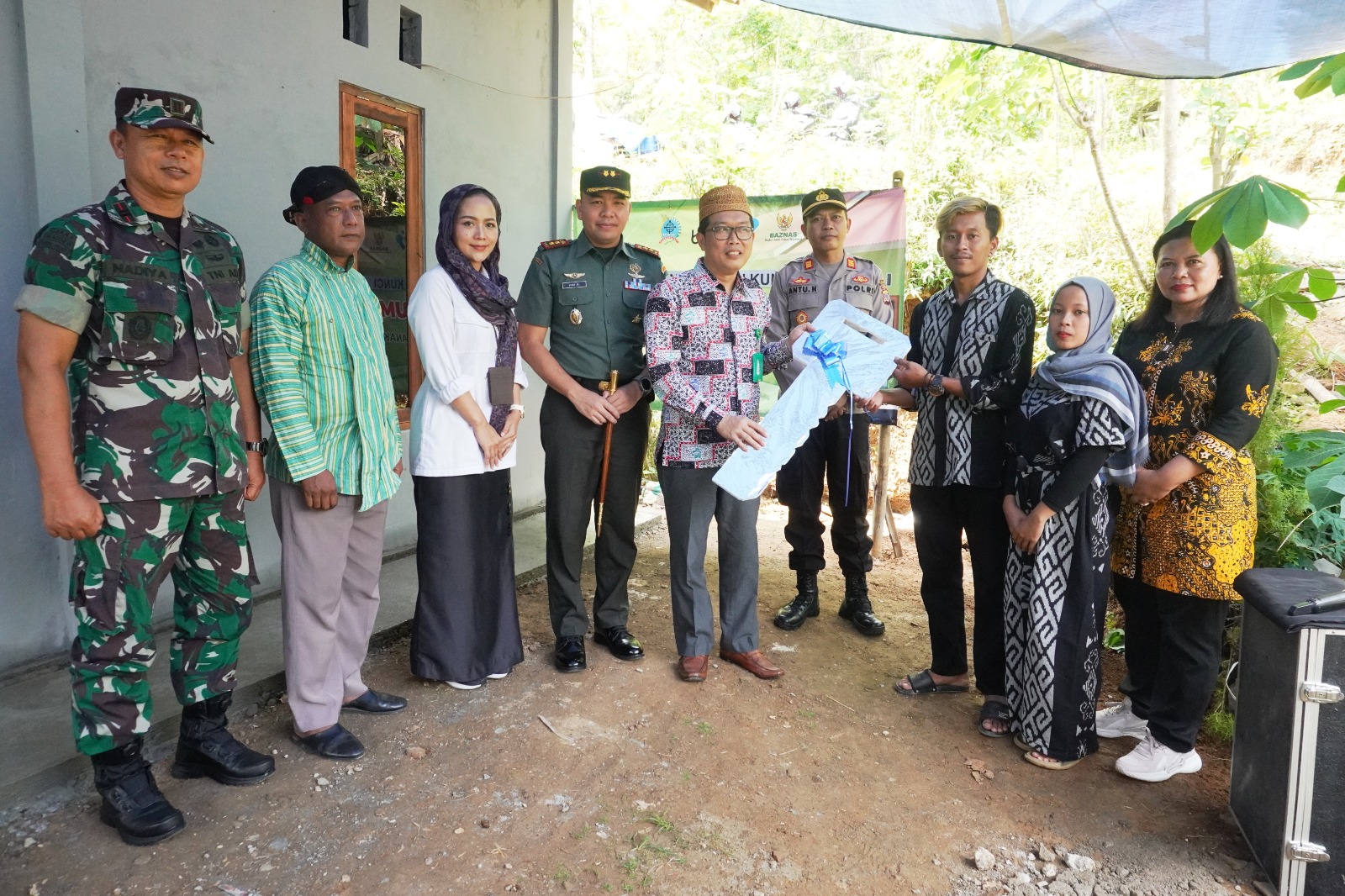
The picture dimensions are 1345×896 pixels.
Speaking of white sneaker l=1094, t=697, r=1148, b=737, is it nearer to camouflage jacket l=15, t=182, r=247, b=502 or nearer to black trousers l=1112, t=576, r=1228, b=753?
black trousers l=1112, t=576, r=1228, b=753

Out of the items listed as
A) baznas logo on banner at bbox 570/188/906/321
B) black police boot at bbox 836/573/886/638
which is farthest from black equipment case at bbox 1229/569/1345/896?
baznas logo on banner at bbox 570/188/906/321

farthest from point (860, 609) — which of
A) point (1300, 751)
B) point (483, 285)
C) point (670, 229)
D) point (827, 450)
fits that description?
point (670, 229)

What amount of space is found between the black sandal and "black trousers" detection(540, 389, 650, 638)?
1.54 metres

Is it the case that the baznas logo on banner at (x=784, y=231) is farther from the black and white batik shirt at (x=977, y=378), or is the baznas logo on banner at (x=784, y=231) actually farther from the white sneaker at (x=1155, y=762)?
the white sneaker at (x=1155, y=762)

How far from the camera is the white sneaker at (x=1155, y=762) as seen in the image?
9.44 ft

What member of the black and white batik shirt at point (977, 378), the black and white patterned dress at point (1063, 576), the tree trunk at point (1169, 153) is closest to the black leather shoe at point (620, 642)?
the black and white batik shirt at point (977, 378)

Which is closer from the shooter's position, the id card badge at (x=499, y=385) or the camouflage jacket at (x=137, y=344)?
the camouflage jacket at (x=137, y=344)

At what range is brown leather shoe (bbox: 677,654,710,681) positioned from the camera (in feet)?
11.5

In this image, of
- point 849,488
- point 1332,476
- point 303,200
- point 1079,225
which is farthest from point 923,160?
point 303,200

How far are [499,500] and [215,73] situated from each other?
218 centimetres

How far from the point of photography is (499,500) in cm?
333

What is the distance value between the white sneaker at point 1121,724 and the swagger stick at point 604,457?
2079 mm

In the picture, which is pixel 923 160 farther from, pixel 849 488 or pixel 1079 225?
pixel 849 488

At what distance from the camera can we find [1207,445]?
271 cm
